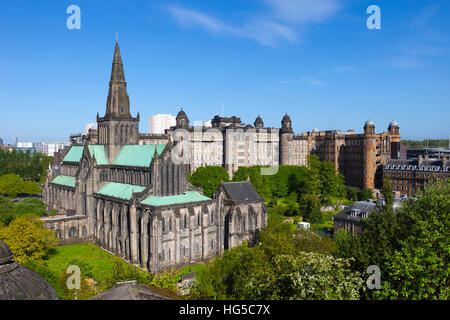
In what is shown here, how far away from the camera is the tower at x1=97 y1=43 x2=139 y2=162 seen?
229 ft

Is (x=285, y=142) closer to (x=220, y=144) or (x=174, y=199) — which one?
(x=220, y=144)

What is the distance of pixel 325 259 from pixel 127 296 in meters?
12.5

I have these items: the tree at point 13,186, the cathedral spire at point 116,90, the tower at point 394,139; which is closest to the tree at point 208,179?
the cathedral spire at point 116,90

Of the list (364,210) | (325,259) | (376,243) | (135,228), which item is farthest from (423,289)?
(364,210)

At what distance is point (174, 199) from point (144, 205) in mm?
5125

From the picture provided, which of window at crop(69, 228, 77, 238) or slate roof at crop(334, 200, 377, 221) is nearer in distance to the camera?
window at crop(69, 228, 77, 238)

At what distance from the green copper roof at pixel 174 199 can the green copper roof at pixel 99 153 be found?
19.8m

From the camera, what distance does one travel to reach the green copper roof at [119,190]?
59.6m

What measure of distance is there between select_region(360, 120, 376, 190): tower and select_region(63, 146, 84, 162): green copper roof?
99540 mm

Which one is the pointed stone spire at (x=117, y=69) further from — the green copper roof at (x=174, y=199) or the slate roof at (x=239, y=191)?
the slate roof at (x=239, y=191)

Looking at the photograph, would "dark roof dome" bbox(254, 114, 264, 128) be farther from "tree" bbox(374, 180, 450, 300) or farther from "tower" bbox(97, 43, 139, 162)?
"tree" bbox(374, 180, 450, 300)

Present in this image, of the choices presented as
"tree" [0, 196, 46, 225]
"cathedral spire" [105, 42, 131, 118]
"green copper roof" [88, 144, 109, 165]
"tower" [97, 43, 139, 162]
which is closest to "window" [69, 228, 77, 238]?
"tree" [0, 196, 46, 225]

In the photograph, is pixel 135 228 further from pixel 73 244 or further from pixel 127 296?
pixel 127 296

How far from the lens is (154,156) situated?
5703 centimetres
